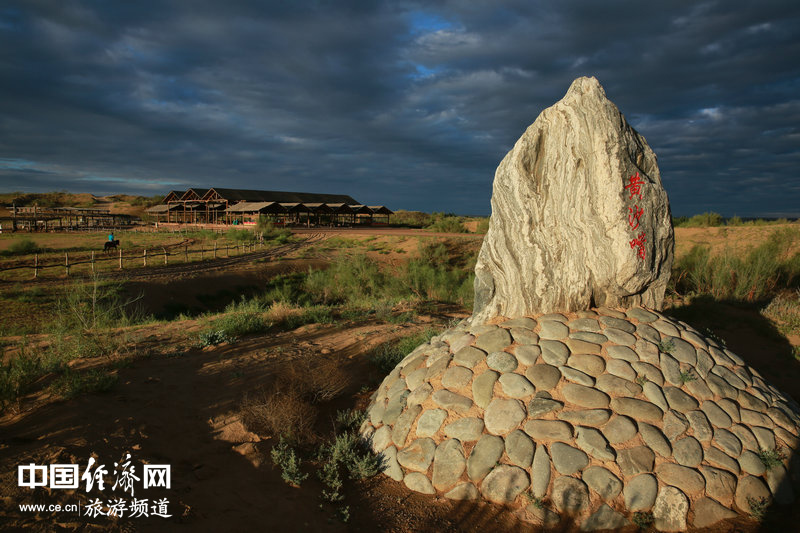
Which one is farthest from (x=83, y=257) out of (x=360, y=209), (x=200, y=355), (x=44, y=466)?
(x=360, y=209)

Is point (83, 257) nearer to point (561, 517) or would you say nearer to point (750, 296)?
point (561, 517)

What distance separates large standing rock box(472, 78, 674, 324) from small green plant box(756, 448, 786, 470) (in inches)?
70.6

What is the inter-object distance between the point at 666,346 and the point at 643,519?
1791 millimetres

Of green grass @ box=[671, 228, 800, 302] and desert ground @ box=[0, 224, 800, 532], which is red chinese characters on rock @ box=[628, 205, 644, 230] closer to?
desert ground @ box=[0, 224, 800, 532]

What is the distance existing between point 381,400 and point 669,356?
10.3ft

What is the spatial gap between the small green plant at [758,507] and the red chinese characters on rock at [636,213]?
2.31m

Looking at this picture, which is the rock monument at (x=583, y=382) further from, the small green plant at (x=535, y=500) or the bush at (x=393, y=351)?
the bush at (x=393, y=351)

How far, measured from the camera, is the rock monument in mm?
3553

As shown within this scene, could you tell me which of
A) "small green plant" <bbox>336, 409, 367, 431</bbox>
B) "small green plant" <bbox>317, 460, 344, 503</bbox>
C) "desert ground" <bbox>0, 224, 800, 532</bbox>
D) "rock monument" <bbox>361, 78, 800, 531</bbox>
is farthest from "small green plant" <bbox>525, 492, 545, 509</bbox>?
"small green plant" <bbox>336, 409, 367, 431</bbox>

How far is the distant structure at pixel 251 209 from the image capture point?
48897mm

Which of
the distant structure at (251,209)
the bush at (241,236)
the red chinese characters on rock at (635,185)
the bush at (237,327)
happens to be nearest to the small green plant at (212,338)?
the bush at (237,327)

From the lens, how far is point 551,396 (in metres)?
4.08

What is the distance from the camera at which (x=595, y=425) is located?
12.5ft

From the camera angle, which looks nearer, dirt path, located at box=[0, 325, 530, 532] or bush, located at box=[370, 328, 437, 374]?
dirt path, located at box=[0, 325, 530, 532]
